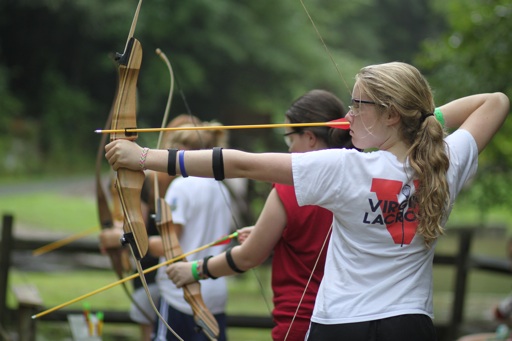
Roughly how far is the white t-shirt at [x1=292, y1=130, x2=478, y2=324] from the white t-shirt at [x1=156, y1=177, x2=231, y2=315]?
50.4 inches

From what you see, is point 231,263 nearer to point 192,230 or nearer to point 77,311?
point 192,230

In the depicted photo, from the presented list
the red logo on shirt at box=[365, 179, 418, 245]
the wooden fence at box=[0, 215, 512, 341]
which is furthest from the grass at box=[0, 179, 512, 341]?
the red logo on shirt at box=[365, 179, 418, 245]

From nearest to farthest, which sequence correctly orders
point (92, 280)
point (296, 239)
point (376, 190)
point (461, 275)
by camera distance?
point (376, 190), point (296, 239), point (461, 275), point (92, 280)

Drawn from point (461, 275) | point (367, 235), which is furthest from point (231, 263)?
point (461, 275)

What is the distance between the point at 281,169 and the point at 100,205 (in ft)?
7.39

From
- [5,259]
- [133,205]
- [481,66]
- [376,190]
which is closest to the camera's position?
[376,190]

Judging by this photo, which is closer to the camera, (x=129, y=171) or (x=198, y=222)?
(x=129, y=171)

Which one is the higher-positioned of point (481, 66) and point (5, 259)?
point (481, 66)

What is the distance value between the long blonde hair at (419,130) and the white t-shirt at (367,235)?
31mm

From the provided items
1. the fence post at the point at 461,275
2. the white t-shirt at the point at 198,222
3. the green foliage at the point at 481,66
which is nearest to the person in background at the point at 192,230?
the white t-shirt at the point at 198,222

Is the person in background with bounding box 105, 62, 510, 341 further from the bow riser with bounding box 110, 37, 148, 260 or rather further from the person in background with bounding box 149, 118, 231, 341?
the person in background with bounding box 149, 118, 231, 341

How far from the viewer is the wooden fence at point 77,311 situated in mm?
4586

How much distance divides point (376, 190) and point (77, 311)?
160 inches

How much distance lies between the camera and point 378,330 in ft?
6.77
